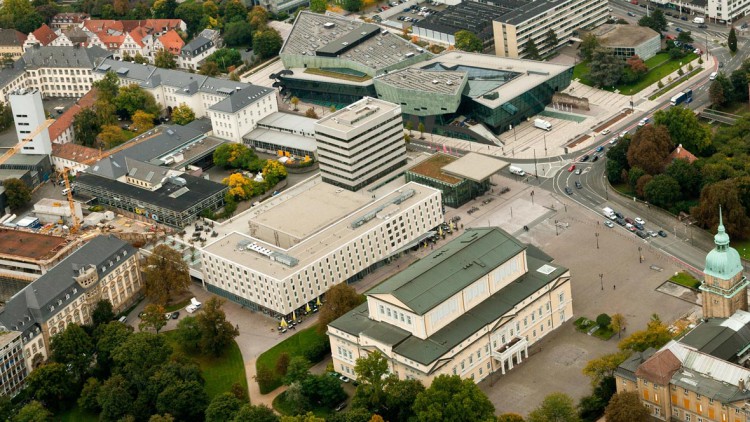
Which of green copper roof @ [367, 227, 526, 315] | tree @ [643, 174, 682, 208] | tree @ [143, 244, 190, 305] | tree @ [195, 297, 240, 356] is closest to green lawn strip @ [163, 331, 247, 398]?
tree @ [195, 297, 240, 356]

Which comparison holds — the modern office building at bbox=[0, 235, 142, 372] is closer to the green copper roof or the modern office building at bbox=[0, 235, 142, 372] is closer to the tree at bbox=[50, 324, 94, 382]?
the tree at bbox=[50, 324, 94, 382]

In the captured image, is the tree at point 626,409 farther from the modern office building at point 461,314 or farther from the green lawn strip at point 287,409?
the green lawn strip at point 287,409

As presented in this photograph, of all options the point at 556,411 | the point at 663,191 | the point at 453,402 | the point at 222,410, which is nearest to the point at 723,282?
the point at 556,411

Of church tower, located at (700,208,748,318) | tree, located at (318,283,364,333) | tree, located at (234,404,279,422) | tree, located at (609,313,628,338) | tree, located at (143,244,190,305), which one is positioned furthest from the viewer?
tree, located at (143,244,190,305)

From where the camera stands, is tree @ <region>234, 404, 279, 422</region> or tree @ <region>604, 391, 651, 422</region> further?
tree @ <region>234, 404, 279, 422</region>

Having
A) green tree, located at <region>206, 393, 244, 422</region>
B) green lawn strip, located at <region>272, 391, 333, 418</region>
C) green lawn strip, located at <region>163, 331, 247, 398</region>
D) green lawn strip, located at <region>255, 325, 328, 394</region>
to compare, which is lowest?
green lawn strip, located at <region>272, 391, 333, 418</region>

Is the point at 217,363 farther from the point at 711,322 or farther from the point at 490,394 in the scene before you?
the point at 711,322
